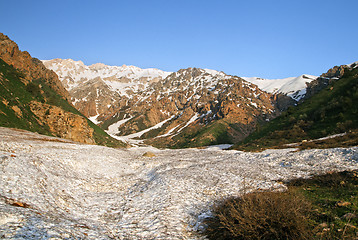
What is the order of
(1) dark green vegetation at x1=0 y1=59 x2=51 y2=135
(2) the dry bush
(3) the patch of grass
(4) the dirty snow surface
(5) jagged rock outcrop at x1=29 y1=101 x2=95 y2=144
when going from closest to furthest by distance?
(2) the dry bush
(3) the patch of grass
(4) the dirty snow surface
(1) dark green vegetation at x1=0 y1=59 x2=51 y2=135
(5) jagged rock outcrop at x1=29 y1=101 x2=95 y2=144

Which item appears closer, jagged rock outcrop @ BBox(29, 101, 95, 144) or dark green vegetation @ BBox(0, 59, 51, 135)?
dark green vegetation @ BBox(0, 59, 51, 135)

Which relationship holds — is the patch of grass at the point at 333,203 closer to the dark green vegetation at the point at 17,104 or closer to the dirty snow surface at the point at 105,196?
the dirty snow surface at the point at 105,196

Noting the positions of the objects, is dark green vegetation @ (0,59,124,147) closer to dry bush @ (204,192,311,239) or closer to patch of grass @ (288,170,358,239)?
dry bush @ (204,192,311,239)

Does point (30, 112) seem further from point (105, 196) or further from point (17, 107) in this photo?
point (105, 196)

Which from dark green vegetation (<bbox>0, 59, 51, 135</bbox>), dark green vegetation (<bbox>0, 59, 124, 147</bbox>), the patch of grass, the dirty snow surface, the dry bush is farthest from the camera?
dark green vegetation (<bbox>0, 59, 124, 147</bbox>)

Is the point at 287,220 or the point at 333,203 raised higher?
the point at 287,220

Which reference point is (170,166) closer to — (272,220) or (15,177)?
(15,177)

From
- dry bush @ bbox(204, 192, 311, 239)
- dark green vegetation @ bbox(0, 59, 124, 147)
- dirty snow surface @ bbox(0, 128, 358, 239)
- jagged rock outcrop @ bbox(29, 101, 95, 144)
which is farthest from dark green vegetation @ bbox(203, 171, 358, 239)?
jagged rock outcrop @ bbox(29, 101, 95, 144)

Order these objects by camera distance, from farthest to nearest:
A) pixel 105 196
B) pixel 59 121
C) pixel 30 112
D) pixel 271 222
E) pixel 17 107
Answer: pixel 59 121 → pixel 30 112 → pixel 17 107 → pixel 105 196 → pixel 271 222

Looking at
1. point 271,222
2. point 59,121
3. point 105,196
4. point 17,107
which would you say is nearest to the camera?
point 271,222

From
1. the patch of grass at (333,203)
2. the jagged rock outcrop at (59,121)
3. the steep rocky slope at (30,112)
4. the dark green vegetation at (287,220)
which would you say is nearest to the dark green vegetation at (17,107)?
the steep rocky slope at (30,112)

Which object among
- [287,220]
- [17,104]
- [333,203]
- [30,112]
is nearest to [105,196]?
[287,220]

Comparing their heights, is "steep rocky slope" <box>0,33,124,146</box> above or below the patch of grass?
above

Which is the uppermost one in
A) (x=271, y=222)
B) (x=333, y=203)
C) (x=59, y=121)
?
(x=59, y=121)
